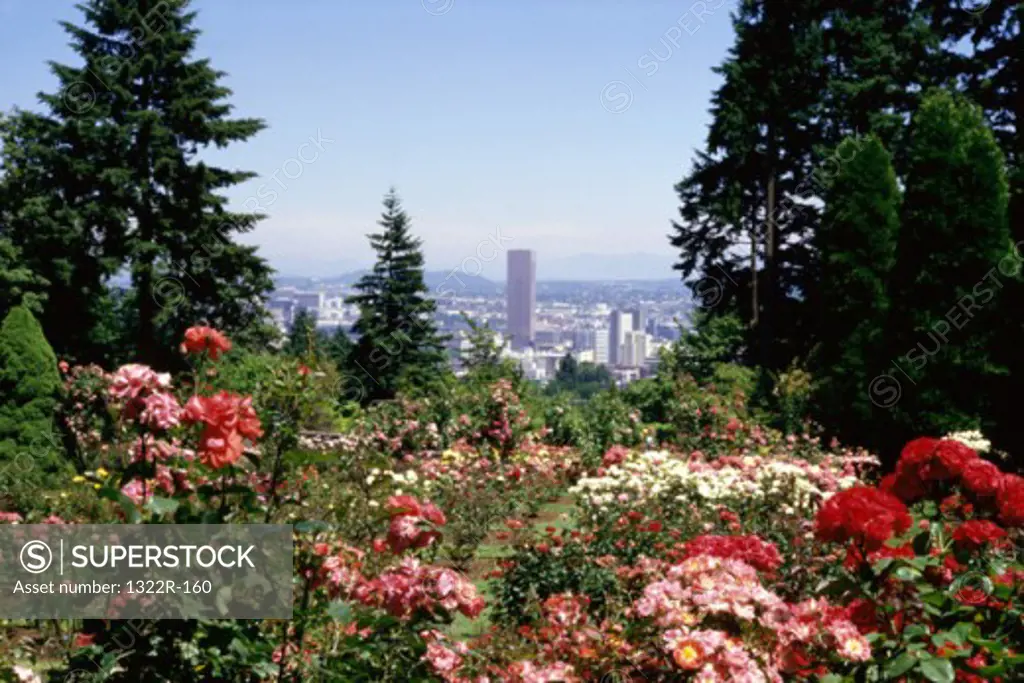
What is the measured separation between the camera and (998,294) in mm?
10922

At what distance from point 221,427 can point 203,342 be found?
1.68 feet

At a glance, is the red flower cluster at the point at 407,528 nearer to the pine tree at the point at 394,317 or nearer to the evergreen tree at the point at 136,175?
the evergreen tree at the point at 136,175

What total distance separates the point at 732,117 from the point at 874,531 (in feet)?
57.7

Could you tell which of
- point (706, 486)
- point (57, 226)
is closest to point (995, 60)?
point (706, 486)

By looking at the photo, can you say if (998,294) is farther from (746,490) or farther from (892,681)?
(892,681)

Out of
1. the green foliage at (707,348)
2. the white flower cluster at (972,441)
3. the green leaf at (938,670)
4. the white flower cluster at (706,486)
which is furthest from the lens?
the green foliage at (707,348)

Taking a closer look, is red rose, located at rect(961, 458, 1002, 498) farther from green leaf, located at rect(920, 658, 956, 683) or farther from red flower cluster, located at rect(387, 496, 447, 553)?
red flower cluster, located at rect(387, 496, 447, 553)

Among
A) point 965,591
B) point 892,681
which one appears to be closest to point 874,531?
point 892,681

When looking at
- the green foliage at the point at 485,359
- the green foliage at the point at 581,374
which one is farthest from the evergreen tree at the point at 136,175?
the green foliage at the point at 581,374

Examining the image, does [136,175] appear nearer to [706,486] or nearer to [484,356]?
[484,356]

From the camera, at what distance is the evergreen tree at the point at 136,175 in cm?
1912

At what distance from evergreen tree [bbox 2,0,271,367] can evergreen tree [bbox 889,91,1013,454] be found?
13675mm

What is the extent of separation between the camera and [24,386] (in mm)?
11812

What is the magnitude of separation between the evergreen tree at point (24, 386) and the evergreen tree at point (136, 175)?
713 cm
